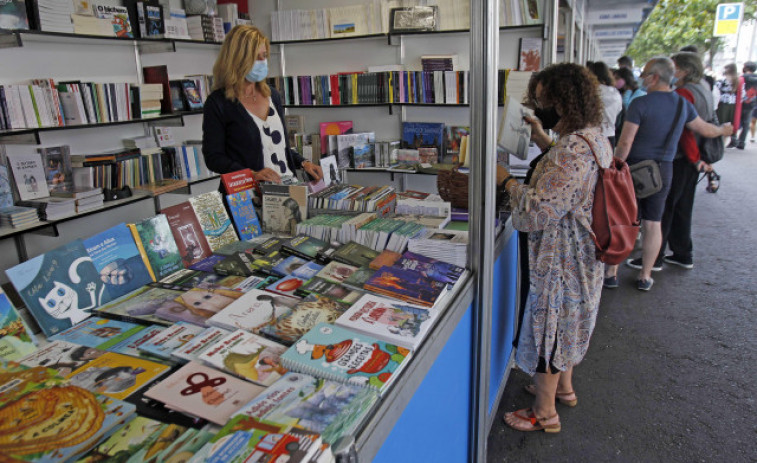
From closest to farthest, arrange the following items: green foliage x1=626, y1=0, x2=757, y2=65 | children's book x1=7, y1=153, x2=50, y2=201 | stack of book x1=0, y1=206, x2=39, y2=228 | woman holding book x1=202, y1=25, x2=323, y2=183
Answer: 1. woman holding book x1=202, y1=25, x2=323, y2=183
2. stack of book x1=0, y1=206, x2=39, y2=228
3. children's book x1=7, y1=153, x2=50, y2=201
4. green foliage x1=626, y1=0, x2=757, y2=65

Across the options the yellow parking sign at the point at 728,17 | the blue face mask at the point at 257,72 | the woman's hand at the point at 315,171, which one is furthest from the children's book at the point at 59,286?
the yellow parking sign at the point at 728,17

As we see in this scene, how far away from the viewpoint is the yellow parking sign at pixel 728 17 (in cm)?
1062

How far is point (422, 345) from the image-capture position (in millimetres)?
1277

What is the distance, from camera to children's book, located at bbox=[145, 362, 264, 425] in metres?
0.95

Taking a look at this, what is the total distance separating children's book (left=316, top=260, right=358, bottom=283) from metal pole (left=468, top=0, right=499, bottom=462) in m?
0.43

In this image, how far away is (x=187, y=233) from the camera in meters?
1.83

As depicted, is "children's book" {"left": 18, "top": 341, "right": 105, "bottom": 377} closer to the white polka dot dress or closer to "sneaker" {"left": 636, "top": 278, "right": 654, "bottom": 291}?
the white polka dot dress

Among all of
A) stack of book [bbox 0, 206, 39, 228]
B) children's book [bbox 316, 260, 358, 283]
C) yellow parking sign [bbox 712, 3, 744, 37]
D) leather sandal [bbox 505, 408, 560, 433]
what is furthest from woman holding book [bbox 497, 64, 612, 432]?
yellow parking sign [bbox 712, 3, 744, 37]

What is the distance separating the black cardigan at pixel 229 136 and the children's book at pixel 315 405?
1.74 m

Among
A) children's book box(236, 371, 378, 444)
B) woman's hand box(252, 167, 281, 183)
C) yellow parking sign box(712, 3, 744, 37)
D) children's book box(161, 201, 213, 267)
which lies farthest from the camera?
yellow parking sign box(712, 3, 744, 37)

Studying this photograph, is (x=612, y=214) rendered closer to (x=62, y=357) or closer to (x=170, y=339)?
(x=170, y=339)

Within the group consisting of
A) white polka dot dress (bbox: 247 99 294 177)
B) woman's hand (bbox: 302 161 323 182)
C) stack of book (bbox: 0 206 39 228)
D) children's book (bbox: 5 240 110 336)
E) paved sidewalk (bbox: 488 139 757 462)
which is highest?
white polka dot dress (bbox: 247 99 294 177)

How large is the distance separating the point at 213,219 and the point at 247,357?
94cm

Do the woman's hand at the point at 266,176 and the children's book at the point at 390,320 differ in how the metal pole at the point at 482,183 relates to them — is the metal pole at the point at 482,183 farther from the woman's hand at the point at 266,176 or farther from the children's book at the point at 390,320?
the woman's hand at the point at 266,176
